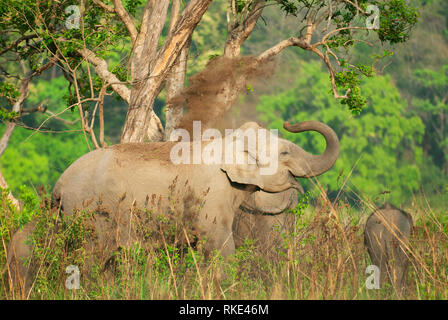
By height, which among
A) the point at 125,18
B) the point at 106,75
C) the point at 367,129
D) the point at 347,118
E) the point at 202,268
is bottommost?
the point at 202,268

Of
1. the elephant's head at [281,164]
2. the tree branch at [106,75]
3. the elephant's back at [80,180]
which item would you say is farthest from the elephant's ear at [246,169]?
the tree branch at [106,75]

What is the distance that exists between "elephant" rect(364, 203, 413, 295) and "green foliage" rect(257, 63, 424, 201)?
81.5ft

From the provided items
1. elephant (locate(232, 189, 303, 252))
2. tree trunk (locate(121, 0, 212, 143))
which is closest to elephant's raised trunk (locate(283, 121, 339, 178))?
elephant (locate(232, 189, 303, 252))

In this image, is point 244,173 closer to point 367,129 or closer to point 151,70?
point 151,70

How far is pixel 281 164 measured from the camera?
7535 mm

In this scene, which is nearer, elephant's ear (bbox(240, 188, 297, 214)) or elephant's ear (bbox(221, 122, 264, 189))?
elephant's ear (bbox(221, 122, 264, 189))

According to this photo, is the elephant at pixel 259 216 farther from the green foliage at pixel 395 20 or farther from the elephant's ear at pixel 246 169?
the green foliage at pixel 395 20

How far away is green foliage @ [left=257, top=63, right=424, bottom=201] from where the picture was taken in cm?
3266

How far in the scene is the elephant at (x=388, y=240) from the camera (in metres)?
6.39

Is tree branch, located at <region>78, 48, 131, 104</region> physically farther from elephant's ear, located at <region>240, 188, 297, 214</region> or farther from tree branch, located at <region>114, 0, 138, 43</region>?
elephant's ear, located at <region>240, 188, 297, 214</region>

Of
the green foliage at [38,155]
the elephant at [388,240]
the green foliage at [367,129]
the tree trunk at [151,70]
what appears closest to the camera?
the elephant at [388,240]

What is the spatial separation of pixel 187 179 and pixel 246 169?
0.68 meters

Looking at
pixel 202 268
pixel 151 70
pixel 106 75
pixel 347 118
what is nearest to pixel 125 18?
pixel 106 75

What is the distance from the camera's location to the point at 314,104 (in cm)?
3406
